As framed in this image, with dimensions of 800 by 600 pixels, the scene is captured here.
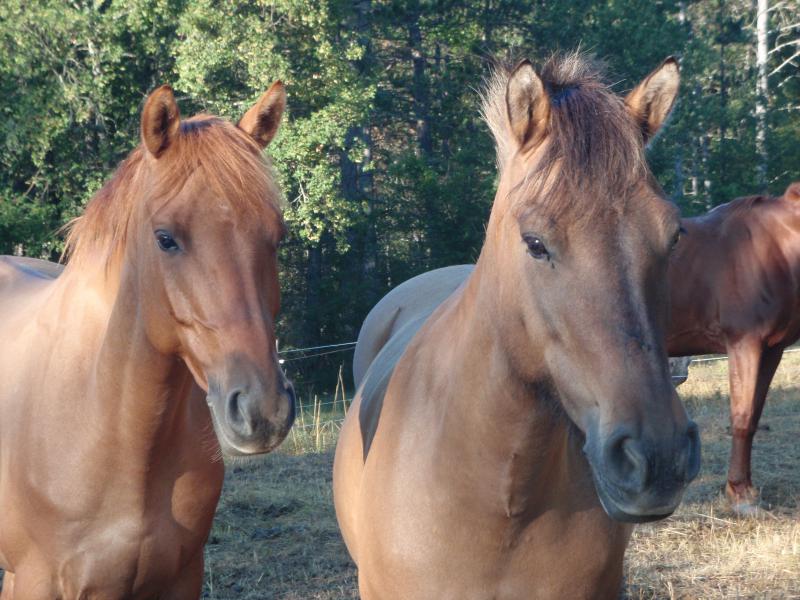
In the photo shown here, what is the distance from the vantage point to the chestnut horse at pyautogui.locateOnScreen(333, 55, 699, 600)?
1.79 m

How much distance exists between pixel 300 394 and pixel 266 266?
1416cm

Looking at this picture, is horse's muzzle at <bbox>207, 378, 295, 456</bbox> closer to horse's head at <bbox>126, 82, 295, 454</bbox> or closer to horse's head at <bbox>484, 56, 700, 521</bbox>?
horse's head at <bbox>126, 82, 295, 454</bbox>

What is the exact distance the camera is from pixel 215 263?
2.43m

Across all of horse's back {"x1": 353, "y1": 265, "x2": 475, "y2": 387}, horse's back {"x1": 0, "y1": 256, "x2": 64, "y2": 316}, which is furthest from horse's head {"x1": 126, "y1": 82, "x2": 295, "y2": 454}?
horse's back {"x1": 353, "y1": 265, "x2": 475, "y2": 387}

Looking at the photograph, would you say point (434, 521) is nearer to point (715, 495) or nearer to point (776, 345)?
point (715, 495)

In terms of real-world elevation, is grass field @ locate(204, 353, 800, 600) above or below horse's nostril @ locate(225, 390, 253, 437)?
below

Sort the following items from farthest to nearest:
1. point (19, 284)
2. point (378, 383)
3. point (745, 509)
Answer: point (745, 509) → point (19, 284) → point (378, 383)

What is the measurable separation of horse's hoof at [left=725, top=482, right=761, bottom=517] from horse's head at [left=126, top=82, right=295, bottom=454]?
4.18 meters

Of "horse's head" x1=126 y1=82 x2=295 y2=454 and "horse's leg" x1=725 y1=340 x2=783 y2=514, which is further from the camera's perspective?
"horse's leg" x1=725 y1=340 x2=783 y2=514

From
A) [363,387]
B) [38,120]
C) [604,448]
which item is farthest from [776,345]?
[38,120]

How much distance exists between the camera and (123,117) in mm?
16312

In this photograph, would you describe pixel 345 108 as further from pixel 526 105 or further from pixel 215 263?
pixel 526 105

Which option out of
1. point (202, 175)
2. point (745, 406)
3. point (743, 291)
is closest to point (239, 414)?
point (202, 175)

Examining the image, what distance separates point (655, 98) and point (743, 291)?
4.75 m
